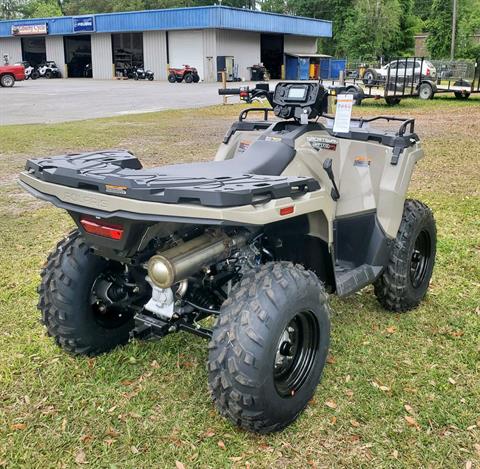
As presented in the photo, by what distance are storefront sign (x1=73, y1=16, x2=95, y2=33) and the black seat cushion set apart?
48744 millimetres

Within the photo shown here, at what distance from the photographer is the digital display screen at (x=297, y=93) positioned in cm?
359

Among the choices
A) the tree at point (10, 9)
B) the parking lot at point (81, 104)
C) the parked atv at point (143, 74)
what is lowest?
the parking lot at point (81, 104)

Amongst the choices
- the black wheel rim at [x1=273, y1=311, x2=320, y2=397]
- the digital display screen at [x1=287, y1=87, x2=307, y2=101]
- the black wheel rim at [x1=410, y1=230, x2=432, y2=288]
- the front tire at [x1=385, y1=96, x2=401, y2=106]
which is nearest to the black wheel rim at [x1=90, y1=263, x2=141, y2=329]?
the black wheel rim at [x1=273, y1=311, x2=320, y2=397]

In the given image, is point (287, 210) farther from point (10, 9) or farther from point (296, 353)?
point (10, 9)

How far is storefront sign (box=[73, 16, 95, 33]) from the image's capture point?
47406 mm

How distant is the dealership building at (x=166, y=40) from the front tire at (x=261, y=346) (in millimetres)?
41688

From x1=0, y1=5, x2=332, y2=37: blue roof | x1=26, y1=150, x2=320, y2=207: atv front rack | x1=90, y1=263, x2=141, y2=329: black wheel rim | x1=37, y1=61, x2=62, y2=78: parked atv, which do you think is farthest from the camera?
x1=37, y1=61, x2=62, y2=78: parked atv

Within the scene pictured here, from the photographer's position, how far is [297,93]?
11.9ft

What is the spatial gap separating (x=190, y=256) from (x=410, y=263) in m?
1.98

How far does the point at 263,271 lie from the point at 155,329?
2.12 ft

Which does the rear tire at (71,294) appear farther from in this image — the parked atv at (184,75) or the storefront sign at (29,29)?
the storefront sign at (29,29)

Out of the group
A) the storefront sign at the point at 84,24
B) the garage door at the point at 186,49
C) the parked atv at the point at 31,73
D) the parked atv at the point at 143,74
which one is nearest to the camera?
the garage door at the point at 186,49

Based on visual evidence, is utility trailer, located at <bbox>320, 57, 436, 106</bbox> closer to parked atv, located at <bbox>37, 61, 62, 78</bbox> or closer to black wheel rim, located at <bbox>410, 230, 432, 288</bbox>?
black wheel rim, located at <bbox>410, 230, 432, 288</bbox>

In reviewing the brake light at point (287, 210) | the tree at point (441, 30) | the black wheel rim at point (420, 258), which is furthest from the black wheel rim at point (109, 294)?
the tree at point (441, 30)
